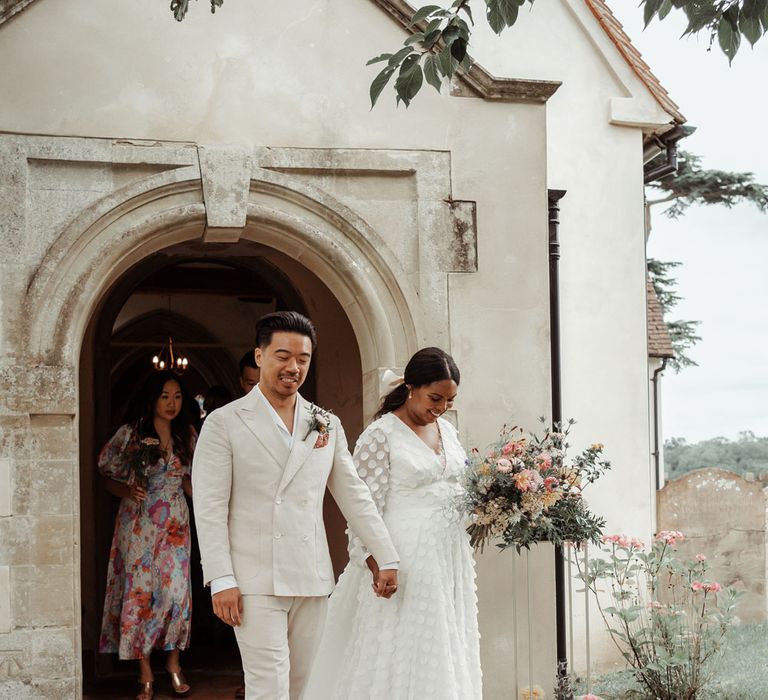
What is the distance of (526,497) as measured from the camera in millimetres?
6219

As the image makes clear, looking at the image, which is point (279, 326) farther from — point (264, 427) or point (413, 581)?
point (413, 581)

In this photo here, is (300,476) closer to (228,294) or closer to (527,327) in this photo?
(527,327)

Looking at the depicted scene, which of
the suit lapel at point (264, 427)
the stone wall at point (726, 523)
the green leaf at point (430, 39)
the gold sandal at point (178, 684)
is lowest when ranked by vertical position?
the gold sandal at point (178, 684)

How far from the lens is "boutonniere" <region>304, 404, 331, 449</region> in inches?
205

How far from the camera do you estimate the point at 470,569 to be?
641cm

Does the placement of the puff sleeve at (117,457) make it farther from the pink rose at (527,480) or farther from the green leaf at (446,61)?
the green leaf at (446,61)

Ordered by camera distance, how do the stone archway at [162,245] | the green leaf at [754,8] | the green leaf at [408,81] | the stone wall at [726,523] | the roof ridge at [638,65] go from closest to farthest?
the green leaf at [754,8] → the green leaf at [408,81] → the stone archway at [162,245] → the roof ridge at [638,65] → the stone wall at [726,523]

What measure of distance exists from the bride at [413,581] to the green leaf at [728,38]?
2.20 meters

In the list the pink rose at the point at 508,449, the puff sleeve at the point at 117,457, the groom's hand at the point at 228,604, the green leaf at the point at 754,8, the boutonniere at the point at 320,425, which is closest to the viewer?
the green leaf at the point at 754,8

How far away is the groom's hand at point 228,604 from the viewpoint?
483 cm

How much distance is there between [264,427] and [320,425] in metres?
0.28

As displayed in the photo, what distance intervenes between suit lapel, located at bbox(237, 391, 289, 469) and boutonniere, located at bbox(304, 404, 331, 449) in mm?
149

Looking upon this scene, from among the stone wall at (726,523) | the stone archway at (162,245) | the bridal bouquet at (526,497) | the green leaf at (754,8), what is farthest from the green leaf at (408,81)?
the stone wall at (726,523)

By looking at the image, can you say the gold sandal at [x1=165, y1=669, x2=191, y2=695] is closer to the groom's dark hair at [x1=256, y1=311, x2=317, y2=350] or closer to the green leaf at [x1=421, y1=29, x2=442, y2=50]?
the groom's dark hair at [x1=256, y1=311, x2=317, y2=350]
